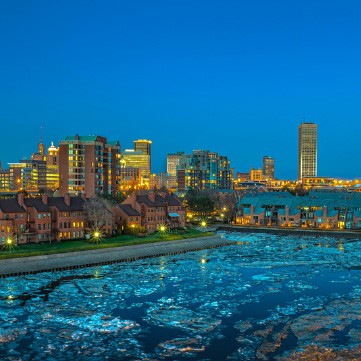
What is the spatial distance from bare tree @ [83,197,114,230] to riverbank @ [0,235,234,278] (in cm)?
783

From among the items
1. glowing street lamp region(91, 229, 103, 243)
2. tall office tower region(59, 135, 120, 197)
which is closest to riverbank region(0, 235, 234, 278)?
glowing street lamp region(91, 229, 103, 243)

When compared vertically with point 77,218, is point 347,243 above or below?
below

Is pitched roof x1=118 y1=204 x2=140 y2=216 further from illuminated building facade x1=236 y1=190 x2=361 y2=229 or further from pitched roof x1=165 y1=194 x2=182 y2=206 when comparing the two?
illuminated building facade x1=236 y1=190 x2=361 y2=229

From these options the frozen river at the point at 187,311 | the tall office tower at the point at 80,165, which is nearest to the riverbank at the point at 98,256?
the frozen river at the point at 187,311

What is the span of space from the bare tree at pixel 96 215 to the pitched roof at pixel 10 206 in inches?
351

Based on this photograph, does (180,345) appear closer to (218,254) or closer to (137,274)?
(137,274)

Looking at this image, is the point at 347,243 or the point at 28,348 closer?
the point at 28,348

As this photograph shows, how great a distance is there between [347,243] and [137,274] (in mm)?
37336

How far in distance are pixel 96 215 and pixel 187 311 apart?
33586mm

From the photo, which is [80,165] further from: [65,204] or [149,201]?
[65,204]

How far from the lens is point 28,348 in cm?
2775

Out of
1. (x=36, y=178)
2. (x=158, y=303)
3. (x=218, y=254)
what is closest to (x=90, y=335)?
(x=158, y=303)

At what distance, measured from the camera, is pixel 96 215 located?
218 feet

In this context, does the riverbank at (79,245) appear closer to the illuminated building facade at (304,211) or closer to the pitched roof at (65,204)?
the pitched roof at (65,204)
